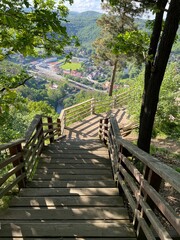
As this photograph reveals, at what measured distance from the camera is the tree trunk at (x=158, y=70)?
13.2 feet

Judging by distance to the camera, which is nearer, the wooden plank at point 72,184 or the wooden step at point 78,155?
the wooden plank at point 72,184

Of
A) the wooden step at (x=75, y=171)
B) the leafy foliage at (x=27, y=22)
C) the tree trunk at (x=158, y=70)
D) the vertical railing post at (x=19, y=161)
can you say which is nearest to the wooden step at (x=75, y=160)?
the wooden step at (x=75, y=171)

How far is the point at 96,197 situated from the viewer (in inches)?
143

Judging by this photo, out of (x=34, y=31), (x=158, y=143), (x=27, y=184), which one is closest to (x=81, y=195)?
(x=27, y=184)

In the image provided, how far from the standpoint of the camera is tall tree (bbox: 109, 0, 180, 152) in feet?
13.4

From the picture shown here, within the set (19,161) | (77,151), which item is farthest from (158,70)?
(77,151)

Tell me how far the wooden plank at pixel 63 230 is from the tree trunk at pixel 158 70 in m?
2.79

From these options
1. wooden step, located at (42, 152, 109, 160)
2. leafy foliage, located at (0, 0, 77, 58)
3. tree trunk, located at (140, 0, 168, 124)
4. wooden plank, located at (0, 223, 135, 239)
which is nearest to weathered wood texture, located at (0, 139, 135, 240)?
wooden plank, located at (0, 223, 135, 239)

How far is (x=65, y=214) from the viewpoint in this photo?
3.11 metres

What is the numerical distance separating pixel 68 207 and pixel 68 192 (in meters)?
0.46

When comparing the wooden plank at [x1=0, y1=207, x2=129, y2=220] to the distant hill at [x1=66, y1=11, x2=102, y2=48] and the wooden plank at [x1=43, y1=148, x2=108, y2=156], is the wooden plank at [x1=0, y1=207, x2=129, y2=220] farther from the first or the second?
the distant hill at [x1=66, y1=11, x2=102, y2=48]

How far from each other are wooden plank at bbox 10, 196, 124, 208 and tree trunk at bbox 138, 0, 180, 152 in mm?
2095

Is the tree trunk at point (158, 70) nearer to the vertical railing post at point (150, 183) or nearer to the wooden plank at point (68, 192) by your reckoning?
the wooden plank at point (68, 192)

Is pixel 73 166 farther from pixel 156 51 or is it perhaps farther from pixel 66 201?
pixel 156 51
